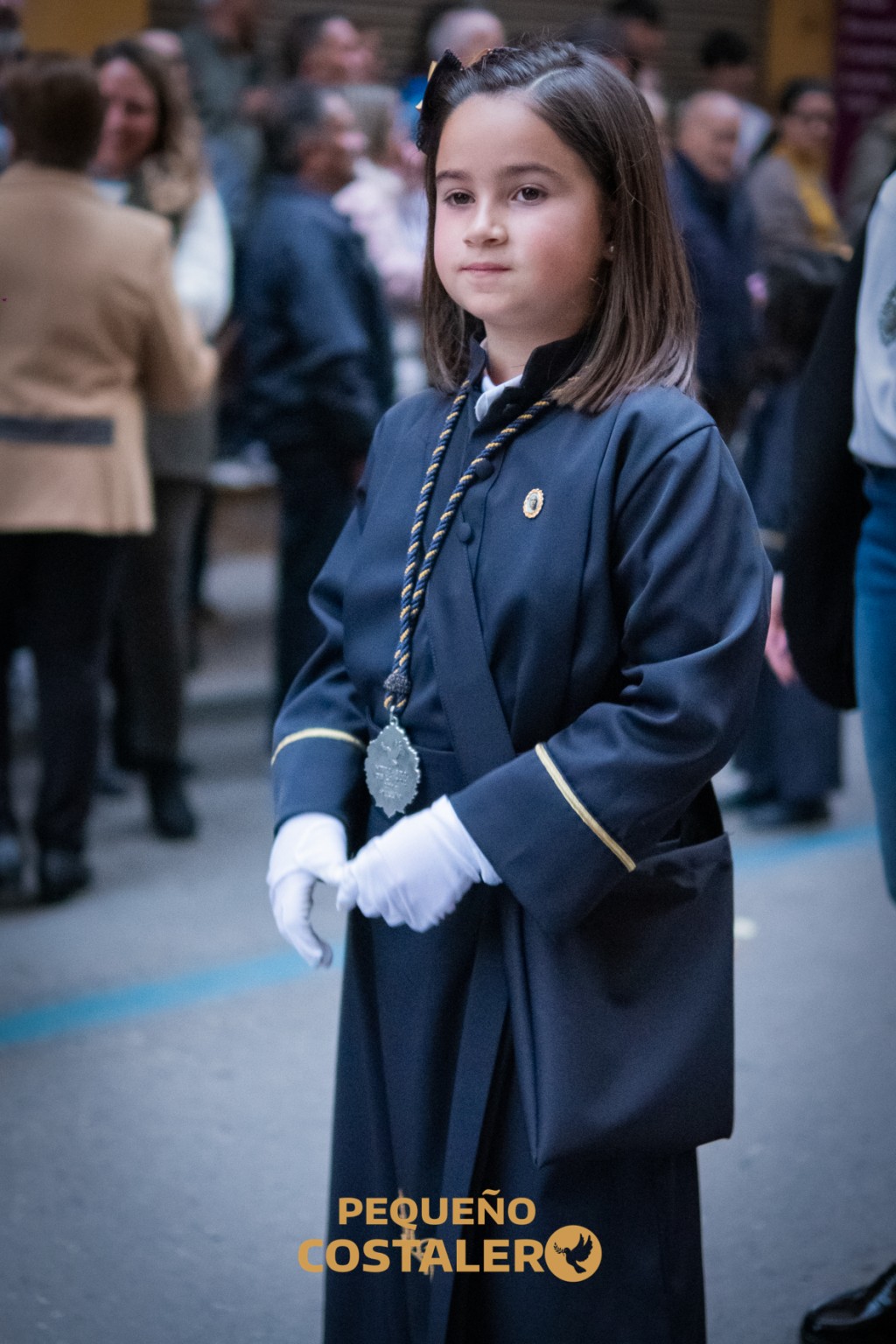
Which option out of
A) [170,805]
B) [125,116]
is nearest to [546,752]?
[170,805]

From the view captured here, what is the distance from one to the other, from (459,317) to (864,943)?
263cm

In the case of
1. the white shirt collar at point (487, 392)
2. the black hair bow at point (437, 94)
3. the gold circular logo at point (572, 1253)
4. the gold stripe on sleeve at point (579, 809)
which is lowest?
the gold circular logo at point (572, 1253)

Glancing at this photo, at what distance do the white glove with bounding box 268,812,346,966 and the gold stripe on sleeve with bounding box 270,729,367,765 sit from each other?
104 millimetres

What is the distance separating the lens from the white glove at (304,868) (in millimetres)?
1838

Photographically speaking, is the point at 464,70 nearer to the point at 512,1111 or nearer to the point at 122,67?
the point at 512,1111

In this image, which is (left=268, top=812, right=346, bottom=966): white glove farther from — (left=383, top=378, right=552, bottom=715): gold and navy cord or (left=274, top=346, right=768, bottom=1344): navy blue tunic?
(left=383, top=378, right=552, bottom=715): gold and navy cord

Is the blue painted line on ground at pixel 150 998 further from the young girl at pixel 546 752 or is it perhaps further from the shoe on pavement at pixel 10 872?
the young girl at pixel 546 752

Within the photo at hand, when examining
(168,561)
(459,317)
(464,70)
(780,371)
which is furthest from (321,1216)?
(780,371)

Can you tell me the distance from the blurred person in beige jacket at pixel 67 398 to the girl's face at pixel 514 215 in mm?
2394

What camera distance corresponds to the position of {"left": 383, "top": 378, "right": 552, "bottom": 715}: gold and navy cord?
1.82 metres

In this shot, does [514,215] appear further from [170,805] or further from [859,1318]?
[170,805]

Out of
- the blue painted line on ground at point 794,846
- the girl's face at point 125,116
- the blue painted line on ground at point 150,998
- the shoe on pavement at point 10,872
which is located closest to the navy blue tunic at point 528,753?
the blue painted line on ground at point 150,998

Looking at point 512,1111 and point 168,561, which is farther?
point 168,561

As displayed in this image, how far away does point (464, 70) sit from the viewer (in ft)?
5.96
